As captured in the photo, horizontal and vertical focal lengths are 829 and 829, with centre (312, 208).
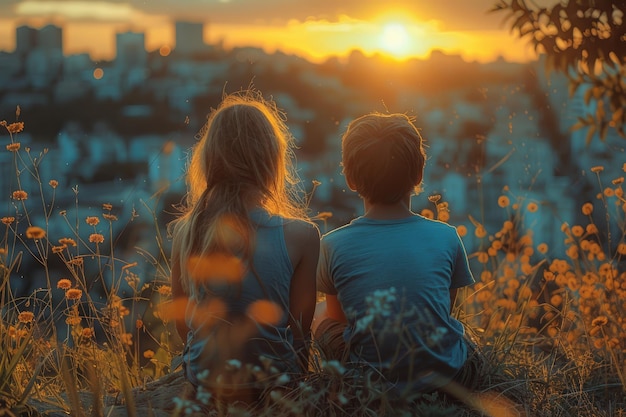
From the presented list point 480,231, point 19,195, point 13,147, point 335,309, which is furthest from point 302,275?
point 480,231

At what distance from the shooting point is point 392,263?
2688 millimetres

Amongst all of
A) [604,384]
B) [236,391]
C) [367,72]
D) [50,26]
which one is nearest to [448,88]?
[367,72]

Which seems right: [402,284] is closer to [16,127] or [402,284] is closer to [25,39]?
[16,127]

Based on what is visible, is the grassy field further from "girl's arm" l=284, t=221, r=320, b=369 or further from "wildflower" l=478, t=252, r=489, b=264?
"girl's arm" l=284, t=221, r=320, b=369

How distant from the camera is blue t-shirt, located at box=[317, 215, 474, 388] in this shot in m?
2.64

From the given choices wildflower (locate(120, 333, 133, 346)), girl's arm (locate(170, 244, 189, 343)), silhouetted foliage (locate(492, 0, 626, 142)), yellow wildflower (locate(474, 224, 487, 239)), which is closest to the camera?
silhouetted foliage (locate(492, 0, 626, 142))

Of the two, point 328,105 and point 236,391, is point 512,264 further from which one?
point 328,105

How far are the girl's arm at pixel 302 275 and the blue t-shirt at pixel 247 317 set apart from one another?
0.03 metres

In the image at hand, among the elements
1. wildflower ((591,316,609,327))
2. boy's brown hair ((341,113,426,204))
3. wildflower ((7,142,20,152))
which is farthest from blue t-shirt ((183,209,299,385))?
wildflower ((591,316,609,327))

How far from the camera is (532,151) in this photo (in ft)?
17.1

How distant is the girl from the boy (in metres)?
0.13

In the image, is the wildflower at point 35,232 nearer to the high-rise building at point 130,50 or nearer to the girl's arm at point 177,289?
the girl's arm at point 177,289

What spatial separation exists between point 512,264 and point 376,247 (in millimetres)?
2173

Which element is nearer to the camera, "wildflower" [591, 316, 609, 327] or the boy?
the boy
